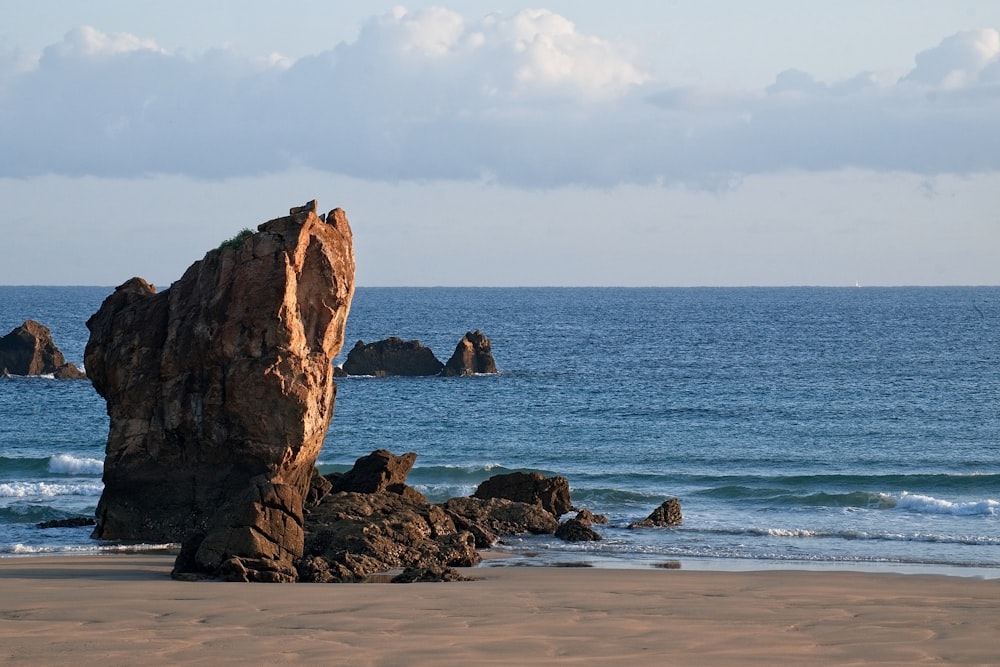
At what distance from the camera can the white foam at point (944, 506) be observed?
33719 mm

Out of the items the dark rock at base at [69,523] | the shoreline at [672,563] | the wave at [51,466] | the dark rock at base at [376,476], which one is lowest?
the wave at [51,466]

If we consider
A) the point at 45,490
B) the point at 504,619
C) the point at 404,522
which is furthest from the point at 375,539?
the point at 45,490

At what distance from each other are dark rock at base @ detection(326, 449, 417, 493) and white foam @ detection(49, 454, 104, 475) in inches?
564

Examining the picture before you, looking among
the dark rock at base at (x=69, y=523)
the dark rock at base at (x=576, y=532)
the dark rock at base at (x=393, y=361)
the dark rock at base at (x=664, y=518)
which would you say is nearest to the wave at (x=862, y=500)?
the dark rock at base at (x=664, y=518)

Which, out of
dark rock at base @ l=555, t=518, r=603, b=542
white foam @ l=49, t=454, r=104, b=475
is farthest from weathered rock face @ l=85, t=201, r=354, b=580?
white foam @ l=49, t=454, r=104, b=475

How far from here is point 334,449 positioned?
154 feet

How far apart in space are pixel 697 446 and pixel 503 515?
18693 millimetres

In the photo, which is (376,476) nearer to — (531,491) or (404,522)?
(404,522)

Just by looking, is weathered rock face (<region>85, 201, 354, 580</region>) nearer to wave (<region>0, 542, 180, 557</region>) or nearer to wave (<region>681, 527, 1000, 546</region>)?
wave (<region>0, 542, 180, 557</region>)

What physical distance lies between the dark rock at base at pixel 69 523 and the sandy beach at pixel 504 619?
716 centimetres

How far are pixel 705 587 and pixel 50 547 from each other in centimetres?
1483

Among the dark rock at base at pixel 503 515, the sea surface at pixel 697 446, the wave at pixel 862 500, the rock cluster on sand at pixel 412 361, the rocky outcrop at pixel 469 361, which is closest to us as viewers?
the sea surface at pixel 697 446

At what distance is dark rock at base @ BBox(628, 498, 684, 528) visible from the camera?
30.9m

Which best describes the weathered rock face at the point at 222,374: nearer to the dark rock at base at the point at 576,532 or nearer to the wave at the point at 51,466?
the dark rock at base at the point at 576,532
